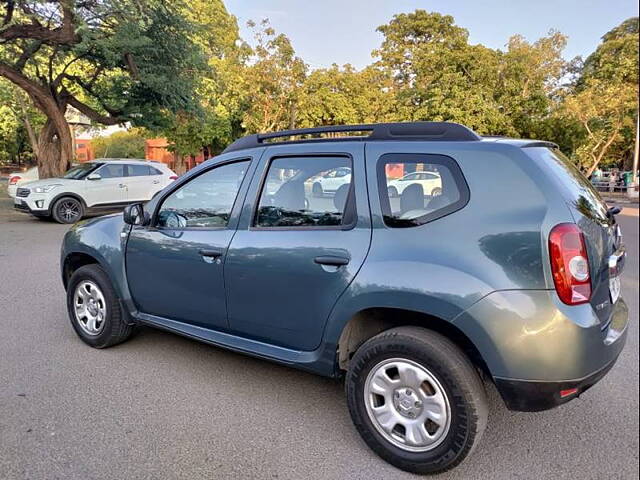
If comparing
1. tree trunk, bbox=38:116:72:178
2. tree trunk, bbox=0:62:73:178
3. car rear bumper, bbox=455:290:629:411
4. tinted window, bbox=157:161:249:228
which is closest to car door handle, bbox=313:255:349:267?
car rear bumper, bbox=455:290:629:411

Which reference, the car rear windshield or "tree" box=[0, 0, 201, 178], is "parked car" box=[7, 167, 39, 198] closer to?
"tree" box=[0, 0, 201, 178]

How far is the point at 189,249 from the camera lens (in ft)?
10.7

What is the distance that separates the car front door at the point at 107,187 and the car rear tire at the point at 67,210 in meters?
0.26

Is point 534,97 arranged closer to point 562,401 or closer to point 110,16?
point 110,16

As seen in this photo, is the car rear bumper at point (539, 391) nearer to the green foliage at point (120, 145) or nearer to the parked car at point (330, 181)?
the parked car at point (330, 181)

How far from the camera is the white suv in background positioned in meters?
11.3

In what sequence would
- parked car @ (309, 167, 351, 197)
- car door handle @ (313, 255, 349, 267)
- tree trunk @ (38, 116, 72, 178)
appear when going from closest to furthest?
1. car door handle @ (313, 255, 349, 267)
2. parked car @ (309, 167, 351, 197)
3. tree trunk @ (38, 116, 72, 178)

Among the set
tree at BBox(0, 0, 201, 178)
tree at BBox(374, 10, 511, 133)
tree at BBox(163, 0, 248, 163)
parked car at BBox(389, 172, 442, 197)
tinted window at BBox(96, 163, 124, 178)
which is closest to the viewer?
parked car at BBox(389, 172, 442, 197)

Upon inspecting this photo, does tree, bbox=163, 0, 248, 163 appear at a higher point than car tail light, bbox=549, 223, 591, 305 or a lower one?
higher

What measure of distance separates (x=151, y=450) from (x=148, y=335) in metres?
1.83

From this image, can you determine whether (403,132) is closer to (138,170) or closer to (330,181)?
(330,181)

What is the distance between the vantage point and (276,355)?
2.93m

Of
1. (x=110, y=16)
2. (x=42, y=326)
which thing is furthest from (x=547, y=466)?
(x=110, y=16)

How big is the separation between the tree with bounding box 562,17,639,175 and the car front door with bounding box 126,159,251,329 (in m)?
22.9
